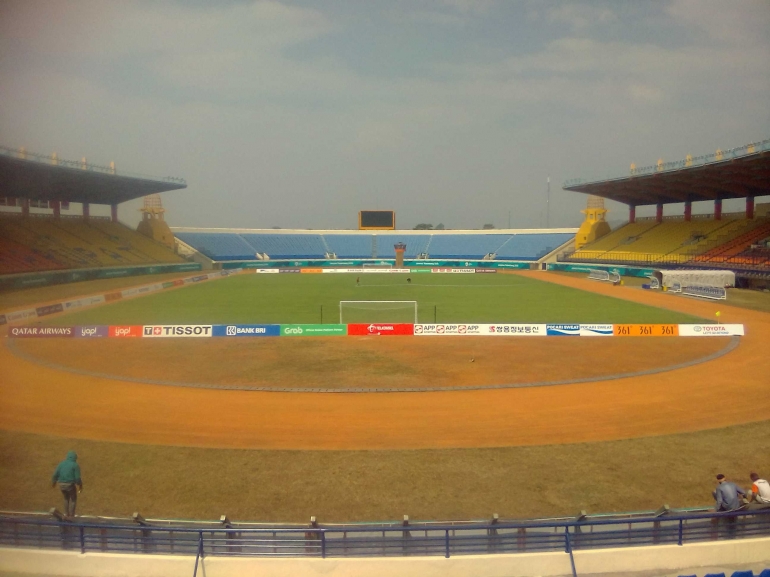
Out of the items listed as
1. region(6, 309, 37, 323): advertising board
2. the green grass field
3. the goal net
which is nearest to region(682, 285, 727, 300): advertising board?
the green grass field

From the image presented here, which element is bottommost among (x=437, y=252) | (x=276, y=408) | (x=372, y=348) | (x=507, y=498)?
(x=507, y=498)

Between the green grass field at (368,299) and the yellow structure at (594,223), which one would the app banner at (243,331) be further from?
the yellow structure at (594,223)

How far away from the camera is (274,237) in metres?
98.3

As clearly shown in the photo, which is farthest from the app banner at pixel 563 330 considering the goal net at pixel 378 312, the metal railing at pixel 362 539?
the metal railing at pixel 362 539

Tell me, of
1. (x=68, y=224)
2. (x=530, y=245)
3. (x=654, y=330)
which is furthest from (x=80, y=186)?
(x=530, y=245)

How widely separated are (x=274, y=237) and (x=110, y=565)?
3717 inches

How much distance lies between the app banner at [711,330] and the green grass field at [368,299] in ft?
15.5

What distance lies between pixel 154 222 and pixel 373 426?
74401 mm

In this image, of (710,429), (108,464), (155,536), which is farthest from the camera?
(710,429)

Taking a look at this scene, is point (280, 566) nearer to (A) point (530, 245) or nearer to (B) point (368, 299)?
(B) point (368, 299)

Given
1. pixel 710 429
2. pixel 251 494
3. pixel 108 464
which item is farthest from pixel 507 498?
pixel 108 464

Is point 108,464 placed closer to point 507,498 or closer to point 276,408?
point 276,408

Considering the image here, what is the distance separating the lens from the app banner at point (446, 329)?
94.4ft

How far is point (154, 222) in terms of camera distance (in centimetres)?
7856
